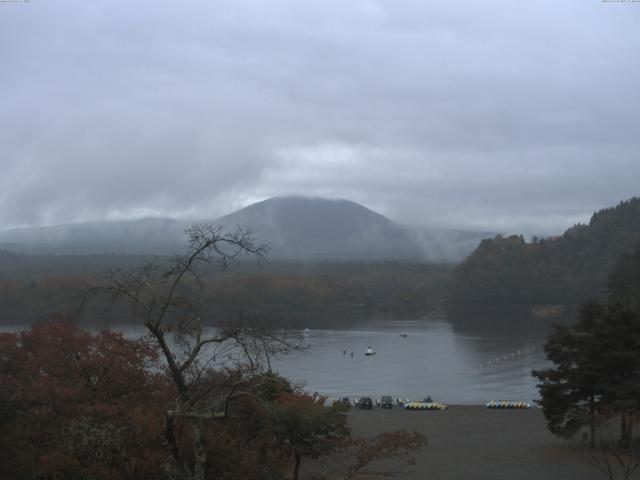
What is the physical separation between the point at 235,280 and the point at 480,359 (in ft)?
65.3

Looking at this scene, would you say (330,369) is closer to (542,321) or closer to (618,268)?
(618,268)

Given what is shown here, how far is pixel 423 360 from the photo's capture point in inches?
892

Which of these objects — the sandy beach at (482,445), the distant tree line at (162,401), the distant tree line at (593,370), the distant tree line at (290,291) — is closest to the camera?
the distant tree line at (162,401)

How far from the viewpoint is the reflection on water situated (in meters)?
17.0

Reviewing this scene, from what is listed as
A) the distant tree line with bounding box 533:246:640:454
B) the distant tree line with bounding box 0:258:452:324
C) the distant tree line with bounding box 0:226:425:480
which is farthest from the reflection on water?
the distant tree line with bounding box 0:226:425:480

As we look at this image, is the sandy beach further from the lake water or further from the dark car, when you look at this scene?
the lake water

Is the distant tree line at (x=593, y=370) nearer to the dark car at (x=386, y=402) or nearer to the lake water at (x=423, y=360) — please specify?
the lake water at (x=423, y=360)

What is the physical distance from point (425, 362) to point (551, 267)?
26.8 metres

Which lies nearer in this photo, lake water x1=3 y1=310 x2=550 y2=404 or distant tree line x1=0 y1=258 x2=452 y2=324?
lake water x1=3 y1=310 x2=550 y2=404

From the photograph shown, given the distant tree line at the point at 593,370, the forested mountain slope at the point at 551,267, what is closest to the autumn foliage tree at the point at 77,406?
the distant tree line at the point at 593,370

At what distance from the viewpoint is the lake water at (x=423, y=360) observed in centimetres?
1702

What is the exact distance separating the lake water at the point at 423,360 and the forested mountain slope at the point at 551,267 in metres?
8.39

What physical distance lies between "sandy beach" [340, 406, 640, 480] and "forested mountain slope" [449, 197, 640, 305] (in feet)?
104

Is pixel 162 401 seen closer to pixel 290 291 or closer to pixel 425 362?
pixel 425 362
